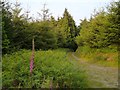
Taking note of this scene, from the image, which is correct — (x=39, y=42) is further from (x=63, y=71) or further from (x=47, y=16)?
(x=63, y=71)

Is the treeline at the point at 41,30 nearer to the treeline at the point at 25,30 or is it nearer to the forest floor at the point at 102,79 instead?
the treeline at the point at 25,30

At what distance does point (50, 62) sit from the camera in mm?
10836

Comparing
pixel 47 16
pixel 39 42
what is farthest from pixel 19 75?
pixel 47 16

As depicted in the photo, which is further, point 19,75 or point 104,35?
point 104,35

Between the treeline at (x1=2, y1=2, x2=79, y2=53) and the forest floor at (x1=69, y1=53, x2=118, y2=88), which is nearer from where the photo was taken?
the forest floor at (x1=69, y1=53, x2=118, y2=88)

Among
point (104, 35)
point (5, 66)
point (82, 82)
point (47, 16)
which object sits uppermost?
point (47, 16)

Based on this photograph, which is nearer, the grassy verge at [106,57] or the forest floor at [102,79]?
the forest floor at [102,79]

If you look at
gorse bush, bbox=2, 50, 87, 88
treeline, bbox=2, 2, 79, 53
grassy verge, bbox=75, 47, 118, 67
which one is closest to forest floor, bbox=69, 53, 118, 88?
gorse bush, bbox=2, 50, 87, 88

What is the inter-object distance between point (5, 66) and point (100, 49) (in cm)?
1624

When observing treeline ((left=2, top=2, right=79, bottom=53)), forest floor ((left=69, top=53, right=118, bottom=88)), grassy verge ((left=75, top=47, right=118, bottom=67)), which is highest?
treeline ((left=2, top=2, right=79, bottom=53))

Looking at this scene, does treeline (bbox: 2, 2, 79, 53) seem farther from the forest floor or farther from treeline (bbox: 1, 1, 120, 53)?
the forest floor

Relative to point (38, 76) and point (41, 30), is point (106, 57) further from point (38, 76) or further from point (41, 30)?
point (38, 76)

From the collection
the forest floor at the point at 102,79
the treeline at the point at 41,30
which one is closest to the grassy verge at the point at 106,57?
the treeline at the point at 41,30

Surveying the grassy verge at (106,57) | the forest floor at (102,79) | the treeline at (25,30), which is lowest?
the forest floor at (102,79)
